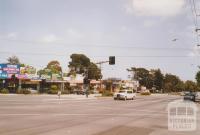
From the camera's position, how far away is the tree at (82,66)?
436 feet

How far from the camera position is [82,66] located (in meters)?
136

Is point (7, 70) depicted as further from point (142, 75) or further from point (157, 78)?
point (157, 78)

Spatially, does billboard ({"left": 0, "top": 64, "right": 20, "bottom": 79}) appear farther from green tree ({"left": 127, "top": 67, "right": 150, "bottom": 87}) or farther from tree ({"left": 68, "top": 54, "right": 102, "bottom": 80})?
green tree ({"left": 127, "top": 67, "right": 150, "bottom": 87})

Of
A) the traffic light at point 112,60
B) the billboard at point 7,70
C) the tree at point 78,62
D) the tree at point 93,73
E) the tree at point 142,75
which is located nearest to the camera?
the traffic light at point 112,60

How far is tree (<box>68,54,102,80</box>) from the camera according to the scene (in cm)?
13288

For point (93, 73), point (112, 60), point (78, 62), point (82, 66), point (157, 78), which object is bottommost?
point (112, 60)

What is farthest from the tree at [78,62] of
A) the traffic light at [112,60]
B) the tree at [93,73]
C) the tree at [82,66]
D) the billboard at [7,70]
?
the traffic light at [112,60]

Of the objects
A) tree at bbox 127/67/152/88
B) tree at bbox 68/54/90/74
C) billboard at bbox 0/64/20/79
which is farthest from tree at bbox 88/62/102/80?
billboard at bbox 0/64/20/79

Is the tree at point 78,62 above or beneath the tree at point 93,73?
above

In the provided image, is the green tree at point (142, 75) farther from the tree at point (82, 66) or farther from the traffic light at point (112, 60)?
the traffic light at point (112, 60)

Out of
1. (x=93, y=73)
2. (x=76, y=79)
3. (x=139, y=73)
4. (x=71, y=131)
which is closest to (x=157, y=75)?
(x=139, y=73)

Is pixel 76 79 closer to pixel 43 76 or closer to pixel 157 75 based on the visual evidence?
pixel 43 76

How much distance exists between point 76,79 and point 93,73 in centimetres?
3546

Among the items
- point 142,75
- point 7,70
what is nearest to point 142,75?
point 142,75
